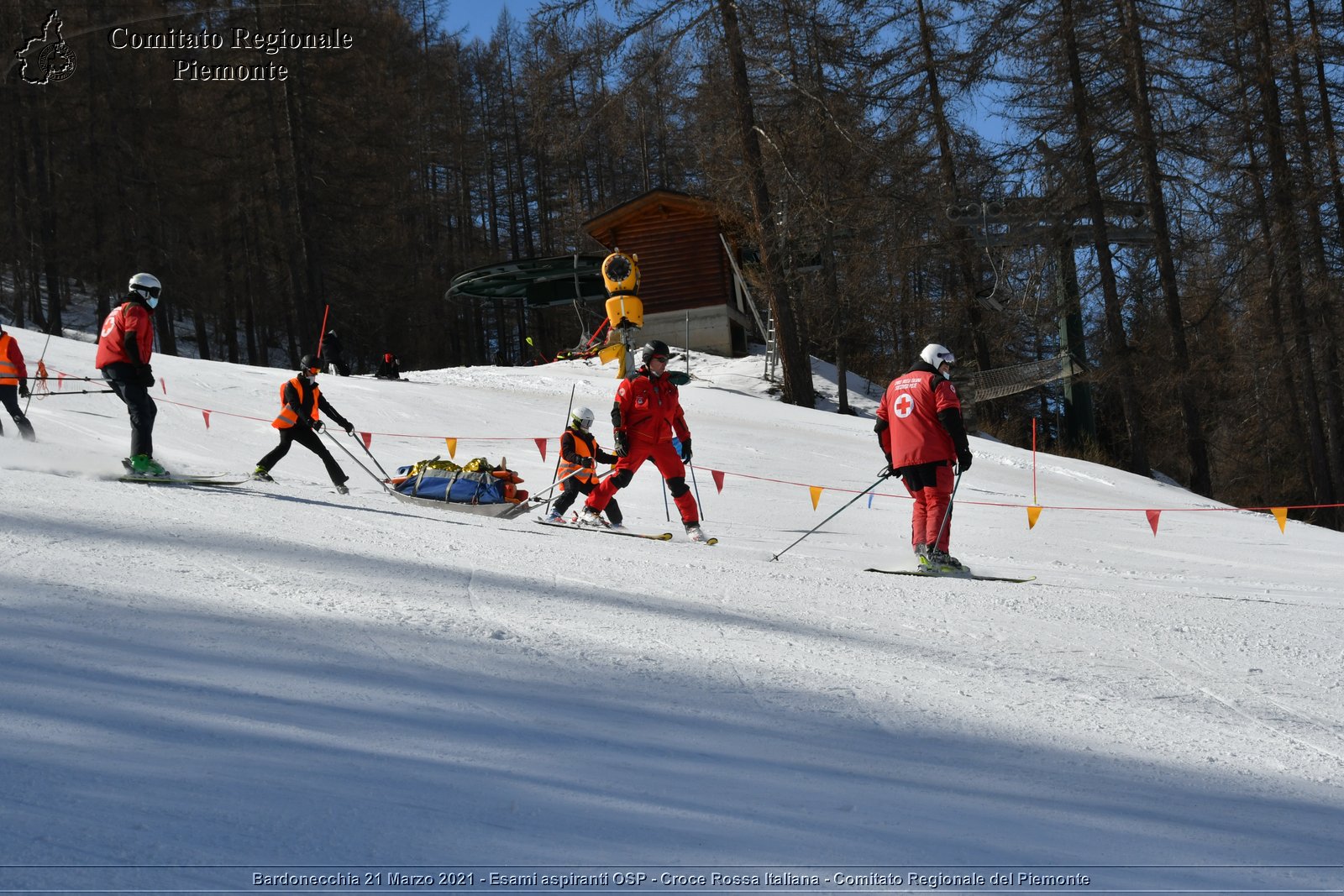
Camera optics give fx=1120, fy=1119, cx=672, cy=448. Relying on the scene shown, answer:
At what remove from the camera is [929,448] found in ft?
27.1

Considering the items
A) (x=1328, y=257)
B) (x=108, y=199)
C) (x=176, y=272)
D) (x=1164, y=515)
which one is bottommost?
(x=1164, y=515)

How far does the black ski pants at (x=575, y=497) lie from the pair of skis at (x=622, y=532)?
0.76ft

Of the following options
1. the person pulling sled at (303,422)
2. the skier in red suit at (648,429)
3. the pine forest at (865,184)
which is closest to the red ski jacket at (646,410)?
the skier in red suit at (648,429)

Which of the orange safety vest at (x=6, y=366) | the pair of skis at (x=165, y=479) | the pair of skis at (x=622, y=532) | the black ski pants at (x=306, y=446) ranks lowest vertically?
the pair of skis at (x=622, y=532)

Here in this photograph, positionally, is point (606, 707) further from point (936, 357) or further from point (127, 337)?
A: point (127, 337)

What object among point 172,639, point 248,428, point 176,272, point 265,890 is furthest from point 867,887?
point 176,272

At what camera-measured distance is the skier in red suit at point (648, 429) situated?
9.99 meters

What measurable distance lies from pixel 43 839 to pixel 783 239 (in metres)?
20.1

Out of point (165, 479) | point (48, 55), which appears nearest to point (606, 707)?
point (165, 479)

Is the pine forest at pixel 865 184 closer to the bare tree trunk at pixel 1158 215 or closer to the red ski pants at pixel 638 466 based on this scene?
the bare tree trunk at pixel 1158 215

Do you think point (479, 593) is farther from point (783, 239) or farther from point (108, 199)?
point (108, 199)

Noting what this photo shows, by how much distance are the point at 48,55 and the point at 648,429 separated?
99.5 feet

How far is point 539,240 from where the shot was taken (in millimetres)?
51438

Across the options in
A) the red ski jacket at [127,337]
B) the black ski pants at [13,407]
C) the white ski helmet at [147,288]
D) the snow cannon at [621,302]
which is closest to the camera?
the white ski helmet at [147,288]
